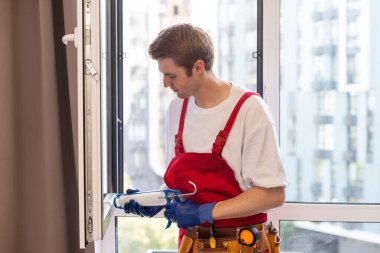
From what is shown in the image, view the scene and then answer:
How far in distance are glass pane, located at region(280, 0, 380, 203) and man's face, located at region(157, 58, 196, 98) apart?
0.99 metres

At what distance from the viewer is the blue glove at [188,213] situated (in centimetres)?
152

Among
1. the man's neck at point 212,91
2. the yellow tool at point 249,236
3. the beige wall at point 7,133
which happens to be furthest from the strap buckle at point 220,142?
the beige wall at point 7,133

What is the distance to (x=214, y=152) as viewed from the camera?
1562mm

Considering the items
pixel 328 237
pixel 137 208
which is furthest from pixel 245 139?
pixel 328 237

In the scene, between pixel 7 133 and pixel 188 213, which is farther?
pixel 7 133

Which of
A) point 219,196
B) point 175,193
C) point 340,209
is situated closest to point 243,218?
point 219,196

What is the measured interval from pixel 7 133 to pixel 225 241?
114cm

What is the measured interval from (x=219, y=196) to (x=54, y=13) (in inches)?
43.0

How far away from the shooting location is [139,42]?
2539 mm

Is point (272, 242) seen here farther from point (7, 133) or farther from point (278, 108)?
point (7, 133)

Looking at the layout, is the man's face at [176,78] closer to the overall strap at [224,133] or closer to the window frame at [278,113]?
the overall strap at [224,133]

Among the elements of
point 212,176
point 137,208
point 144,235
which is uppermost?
point 212,176

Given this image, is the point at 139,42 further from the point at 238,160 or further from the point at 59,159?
the point at 238,160

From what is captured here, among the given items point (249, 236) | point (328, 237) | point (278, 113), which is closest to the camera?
point (249, 236)
